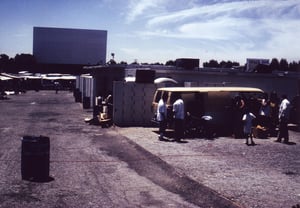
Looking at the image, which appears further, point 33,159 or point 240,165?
point 240,165

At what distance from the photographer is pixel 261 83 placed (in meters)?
26.2

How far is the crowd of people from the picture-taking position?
1662 centimetres

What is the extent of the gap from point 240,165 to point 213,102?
22.0 feet

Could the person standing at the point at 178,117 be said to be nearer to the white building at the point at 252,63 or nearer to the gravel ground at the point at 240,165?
the gravel ground at the point at 240,165

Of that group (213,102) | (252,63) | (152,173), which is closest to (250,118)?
(213,102)

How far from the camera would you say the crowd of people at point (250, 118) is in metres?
16.6

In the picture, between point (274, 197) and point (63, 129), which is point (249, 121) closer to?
point (274, 197)

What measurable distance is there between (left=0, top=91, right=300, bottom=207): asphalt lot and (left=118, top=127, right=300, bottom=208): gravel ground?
0.02m

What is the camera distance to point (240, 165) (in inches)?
485

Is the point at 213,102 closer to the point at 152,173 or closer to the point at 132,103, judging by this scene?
the point at 132,103

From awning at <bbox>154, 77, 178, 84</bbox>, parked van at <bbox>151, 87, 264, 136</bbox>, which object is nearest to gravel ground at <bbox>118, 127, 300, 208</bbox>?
parked van at <bbox>151, 87, 264, 136</bbox>

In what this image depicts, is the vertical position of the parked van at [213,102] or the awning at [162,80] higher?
the awning at [162,80]

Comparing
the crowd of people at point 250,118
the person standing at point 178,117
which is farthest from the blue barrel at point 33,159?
the person standing at point 178,117

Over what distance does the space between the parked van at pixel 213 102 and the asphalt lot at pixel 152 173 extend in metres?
1.55
